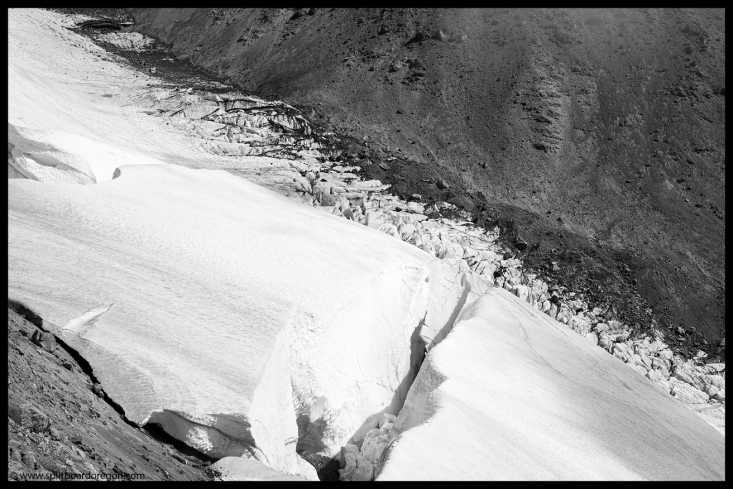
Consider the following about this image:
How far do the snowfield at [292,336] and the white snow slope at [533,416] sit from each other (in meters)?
0.04

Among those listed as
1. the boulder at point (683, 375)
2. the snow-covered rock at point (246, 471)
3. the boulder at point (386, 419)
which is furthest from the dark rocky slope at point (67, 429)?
the boulder at point (683, 375)

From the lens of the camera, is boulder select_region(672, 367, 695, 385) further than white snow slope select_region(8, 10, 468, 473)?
Yes

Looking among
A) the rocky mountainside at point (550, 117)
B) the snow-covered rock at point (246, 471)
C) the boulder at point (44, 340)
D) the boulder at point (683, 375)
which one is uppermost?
the rocky mountainside at point (550, 117)

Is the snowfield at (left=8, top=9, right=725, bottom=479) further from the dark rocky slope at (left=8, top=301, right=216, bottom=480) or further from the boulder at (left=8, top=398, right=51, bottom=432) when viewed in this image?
the boulder at (left=8, top=398, right=51, bottom=432)

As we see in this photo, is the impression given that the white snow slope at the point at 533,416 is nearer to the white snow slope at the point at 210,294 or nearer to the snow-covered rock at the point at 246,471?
the white snow slope at the point at 210,294

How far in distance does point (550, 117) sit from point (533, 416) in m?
16.4

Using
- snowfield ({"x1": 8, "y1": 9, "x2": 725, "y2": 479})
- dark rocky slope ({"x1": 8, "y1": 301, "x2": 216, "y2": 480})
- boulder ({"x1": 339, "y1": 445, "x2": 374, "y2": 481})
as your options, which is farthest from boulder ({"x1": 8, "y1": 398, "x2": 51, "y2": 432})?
boulder ({"x1": 339, "y1": 445, "x2": 374, "y2": 481})

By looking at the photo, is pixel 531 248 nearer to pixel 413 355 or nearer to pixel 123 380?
pixel 413 355

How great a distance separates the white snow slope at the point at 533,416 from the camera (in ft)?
29.0

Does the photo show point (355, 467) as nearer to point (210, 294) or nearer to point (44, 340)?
point (210, 294)

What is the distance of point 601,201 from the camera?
2166cm

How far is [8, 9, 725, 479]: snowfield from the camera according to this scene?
8.28m

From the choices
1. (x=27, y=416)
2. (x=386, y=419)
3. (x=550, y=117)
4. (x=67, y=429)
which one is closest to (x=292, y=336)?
(x=386, y=419)

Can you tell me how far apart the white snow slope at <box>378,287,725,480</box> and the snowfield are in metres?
0.04
